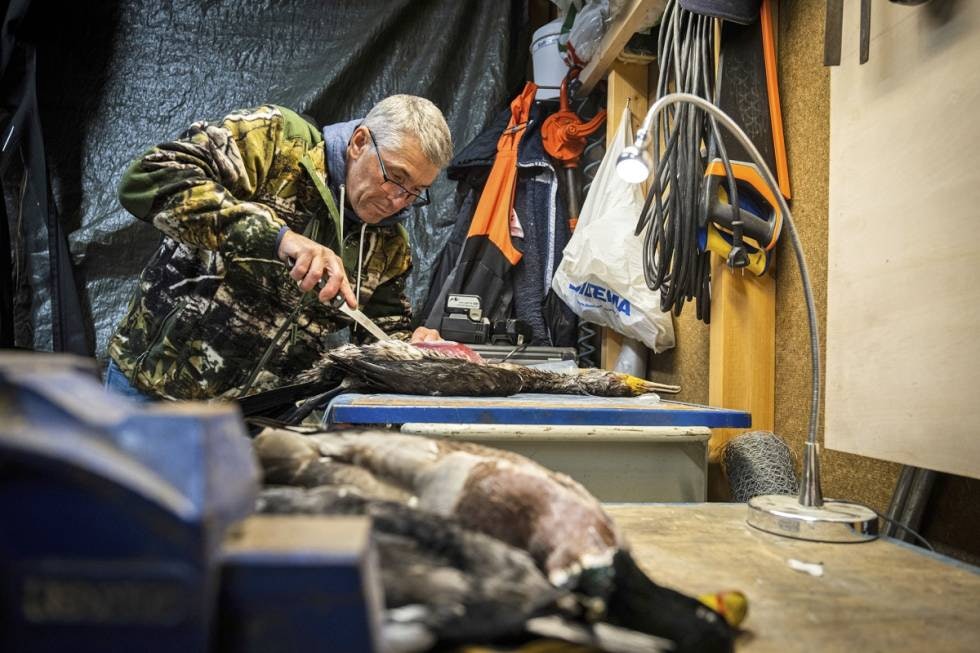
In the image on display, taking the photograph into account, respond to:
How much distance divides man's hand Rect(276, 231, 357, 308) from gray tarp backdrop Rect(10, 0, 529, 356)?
1584mm

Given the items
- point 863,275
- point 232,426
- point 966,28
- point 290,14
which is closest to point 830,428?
point 863,275

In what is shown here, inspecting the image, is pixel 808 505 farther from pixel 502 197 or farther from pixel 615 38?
pixel 502 197

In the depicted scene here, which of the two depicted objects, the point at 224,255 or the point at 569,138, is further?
the point at 569,138

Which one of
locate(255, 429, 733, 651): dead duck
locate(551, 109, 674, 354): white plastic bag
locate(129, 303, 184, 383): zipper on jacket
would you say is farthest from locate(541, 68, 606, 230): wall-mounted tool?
locate(255, 429, 733, 651): dead duck

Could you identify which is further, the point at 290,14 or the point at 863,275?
the point at 290,14

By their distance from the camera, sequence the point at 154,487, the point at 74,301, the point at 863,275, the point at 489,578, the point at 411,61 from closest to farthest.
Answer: the point at 154,487
the point at 489,578
the point at 863,275
the point at 74,301
the point at 411,61

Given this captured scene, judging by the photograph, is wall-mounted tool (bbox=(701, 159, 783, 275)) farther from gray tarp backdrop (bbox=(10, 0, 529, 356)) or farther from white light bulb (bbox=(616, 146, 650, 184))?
gray tarp backdrop (bbox=(10, 0, 529, 356))

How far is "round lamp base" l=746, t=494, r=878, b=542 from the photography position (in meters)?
0.93

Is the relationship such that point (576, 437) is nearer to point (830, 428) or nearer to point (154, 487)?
point (830, 428)

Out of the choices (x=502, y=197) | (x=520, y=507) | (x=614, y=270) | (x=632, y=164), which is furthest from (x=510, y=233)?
(x=520, y=507)

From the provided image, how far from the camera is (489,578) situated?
0.47 m

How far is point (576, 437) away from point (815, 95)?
46.8 inches

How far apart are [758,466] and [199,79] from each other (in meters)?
3.03

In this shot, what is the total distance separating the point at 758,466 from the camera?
61.4 inches
